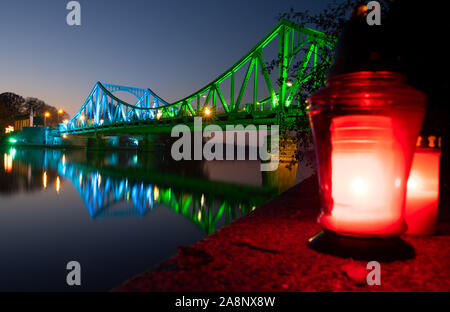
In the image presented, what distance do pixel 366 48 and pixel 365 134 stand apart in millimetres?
881

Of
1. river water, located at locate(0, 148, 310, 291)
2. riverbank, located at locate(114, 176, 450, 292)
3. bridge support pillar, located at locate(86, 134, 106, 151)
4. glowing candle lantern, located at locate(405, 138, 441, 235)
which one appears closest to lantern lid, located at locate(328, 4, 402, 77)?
glowing candle lantern, located at locate(405, 138, 441, 235)

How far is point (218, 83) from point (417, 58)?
1507 inches

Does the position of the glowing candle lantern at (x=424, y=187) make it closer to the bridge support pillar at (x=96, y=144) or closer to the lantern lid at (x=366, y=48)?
the lantern lid at (x=366, y=48)

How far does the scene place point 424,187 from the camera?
Result: 461 cm

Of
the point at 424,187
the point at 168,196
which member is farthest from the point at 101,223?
the point at 424,187

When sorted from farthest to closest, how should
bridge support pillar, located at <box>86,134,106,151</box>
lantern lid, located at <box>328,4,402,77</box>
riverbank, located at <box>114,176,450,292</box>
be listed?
bridge support pillar, located at <box>86,134,106,151</box>
lantern lid, located at <box>328,4,402,77</box>
riverbank, located at <box>114,176,450,292</box>

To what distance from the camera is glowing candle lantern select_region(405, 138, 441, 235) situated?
461 centimetres

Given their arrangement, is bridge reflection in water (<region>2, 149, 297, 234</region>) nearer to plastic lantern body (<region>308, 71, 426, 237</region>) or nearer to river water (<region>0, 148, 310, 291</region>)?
river water (<region>0, 148, 310, 291</region>)

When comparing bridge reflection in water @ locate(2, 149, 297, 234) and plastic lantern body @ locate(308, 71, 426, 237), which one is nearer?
plastic lantern body @ locate(308, 71, 426, 237)

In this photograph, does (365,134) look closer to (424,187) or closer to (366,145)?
(366,145)

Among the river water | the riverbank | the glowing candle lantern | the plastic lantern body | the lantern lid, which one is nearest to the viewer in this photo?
the riverbank

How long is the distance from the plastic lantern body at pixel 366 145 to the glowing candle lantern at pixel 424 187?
1.37m

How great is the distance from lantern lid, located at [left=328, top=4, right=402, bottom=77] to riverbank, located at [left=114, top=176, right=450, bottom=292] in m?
1.93

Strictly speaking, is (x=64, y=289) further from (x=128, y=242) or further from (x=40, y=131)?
(x=40, y=131)
